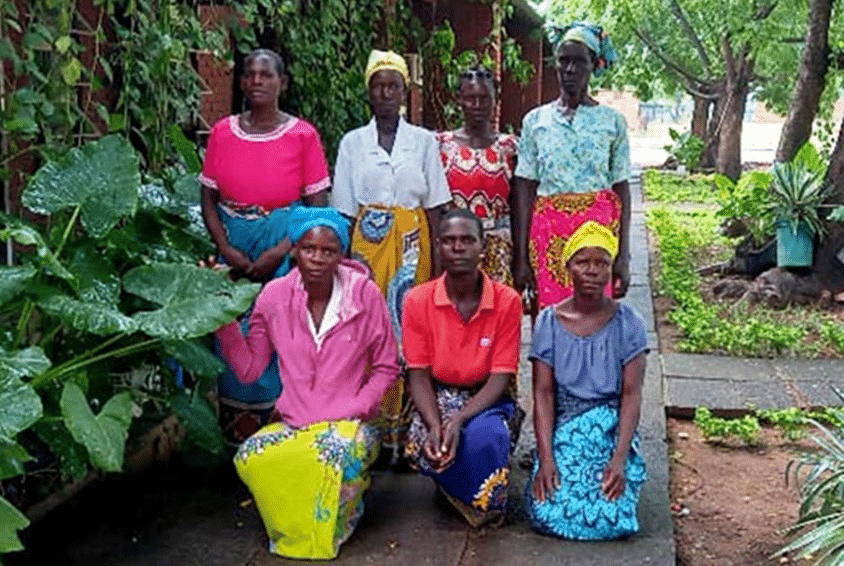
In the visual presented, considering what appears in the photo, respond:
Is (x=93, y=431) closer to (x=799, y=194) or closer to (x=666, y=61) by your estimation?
(x=799, y=194)

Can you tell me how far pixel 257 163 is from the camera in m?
4.43

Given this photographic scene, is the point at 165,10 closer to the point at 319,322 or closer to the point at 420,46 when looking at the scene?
the point at 319,322

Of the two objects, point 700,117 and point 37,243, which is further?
point 700,117

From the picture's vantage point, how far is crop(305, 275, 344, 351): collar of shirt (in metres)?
4.09

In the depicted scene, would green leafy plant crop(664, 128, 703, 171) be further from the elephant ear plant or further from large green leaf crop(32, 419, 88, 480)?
large green leaf crop(32, 419, 88, 480)

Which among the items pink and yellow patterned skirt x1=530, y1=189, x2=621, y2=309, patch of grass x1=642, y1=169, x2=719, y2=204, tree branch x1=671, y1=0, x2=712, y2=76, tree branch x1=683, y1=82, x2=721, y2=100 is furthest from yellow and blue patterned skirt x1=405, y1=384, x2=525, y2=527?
tree branch x1=683, y1=82, x2=721, y2=100

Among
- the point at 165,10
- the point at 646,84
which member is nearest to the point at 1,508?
the point at 165,10

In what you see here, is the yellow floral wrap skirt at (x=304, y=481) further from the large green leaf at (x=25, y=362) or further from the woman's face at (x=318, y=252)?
the large green leaf at (x=25, y=362)

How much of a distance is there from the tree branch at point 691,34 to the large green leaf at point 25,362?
20655 millimetres

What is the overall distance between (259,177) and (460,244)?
878 mm

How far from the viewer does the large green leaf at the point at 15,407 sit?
276cm

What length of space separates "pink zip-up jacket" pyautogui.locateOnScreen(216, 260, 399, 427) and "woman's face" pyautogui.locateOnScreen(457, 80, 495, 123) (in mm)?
882

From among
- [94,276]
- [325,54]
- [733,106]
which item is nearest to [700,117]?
[733,106]

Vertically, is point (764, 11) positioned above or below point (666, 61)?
above
